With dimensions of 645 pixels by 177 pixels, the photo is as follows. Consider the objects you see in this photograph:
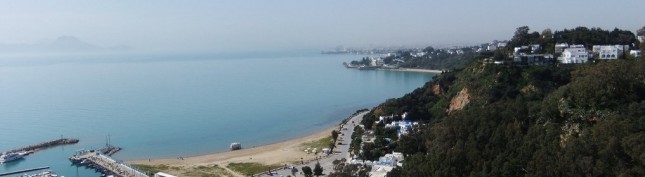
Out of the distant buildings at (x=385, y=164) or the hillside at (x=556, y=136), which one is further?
the distant buildings at (x=385, y=164)

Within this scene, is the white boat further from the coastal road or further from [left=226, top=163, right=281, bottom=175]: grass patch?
the coastal road

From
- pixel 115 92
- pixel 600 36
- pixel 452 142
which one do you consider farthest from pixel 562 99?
pixel 115 92

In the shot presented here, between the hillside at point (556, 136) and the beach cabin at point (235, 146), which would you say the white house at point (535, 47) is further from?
the beach cabin at point (235, 146)

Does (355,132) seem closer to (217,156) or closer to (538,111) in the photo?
(217,156)

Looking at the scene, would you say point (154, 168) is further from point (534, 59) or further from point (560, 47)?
point (560, 47)

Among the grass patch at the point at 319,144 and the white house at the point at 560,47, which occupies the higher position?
the white house at the point at 560,47

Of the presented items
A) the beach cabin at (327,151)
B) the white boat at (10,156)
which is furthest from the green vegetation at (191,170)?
the white boat at (10,156)
